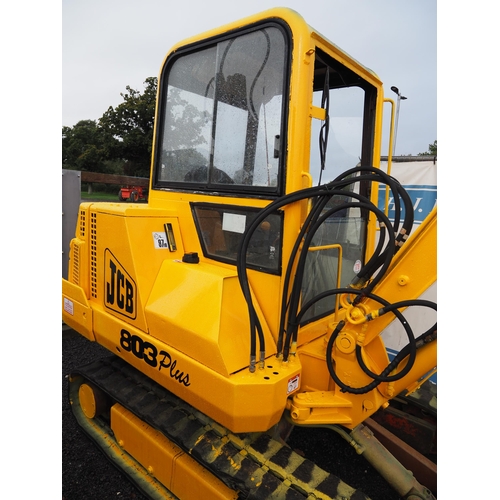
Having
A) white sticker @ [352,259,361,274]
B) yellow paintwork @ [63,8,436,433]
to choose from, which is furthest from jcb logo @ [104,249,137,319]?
white sticker @ [352,259,361,274]

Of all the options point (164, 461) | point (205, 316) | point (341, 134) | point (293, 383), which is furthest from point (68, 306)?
point (341, 134)

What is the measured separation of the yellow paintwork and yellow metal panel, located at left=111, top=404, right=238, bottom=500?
0.45m

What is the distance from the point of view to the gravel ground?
2490 millimetres

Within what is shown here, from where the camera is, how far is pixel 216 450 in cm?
205

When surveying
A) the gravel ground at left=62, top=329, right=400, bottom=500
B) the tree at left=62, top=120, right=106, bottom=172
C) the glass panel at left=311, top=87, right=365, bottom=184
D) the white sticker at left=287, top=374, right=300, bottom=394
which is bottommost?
the gravel ground at left=62, top=329, right=400, bottom=500

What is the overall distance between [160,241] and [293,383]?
1197mm

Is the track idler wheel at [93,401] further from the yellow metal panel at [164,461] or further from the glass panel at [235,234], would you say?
the glass panel at [235,234]

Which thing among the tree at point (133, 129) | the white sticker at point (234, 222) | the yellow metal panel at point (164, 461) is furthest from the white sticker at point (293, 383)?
the tree at point (133, 129)

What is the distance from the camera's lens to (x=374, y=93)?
2.79m

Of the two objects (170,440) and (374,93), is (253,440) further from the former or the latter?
(374,93)

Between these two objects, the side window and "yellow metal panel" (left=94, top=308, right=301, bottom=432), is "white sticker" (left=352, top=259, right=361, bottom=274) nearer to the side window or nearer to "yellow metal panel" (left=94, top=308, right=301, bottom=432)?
the side window

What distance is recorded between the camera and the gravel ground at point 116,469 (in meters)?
2.49

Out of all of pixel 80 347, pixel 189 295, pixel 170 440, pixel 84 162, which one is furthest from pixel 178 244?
pixel 84 162

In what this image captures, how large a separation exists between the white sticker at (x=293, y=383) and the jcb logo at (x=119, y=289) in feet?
3.43
